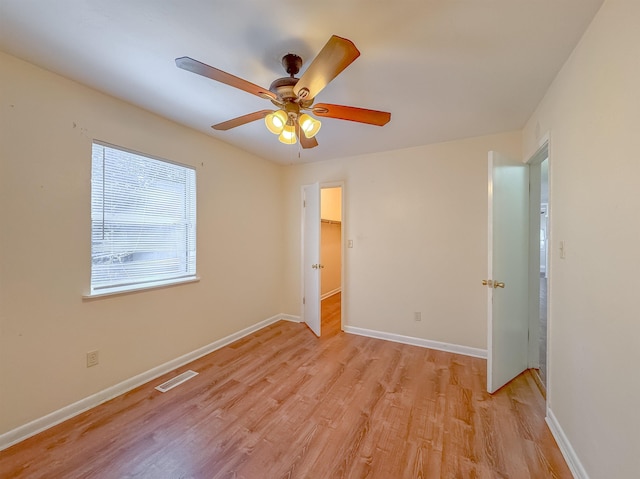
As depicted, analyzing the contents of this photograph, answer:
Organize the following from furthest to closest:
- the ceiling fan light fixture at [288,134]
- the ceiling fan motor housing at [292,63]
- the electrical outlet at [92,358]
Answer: the electrical outlet at [92,358], the ceiling fan light fixture at [288,134], the ceiling fan motor housing at [292,63]

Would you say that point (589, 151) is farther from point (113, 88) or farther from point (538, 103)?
point (113, 88)

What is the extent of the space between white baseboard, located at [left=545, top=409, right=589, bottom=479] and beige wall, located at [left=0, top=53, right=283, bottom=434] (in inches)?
121

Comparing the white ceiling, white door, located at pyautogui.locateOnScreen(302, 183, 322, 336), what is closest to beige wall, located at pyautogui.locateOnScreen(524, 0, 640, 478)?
the white ceiling

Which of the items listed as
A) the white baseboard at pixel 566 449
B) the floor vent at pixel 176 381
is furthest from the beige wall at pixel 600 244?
the floor vent at pixel 176 381

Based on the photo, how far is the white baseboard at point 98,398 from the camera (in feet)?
5.38

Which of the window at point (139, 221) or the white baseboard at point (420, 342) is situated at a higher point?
the window at point (139, 221)

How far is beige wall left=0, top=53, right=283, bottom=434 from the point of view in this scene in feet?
5.36

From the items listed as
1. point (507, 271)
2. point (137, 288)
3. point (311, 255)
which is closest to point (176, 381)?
point (137, 288)

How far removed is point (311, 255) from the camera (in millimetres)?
3676

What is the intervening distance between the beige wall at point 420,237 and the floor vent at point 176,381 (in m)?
1.95

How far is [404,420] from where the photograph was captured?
188cm

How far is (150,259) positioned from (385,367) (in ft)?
8.31

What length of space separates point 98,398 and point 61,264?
1077mm

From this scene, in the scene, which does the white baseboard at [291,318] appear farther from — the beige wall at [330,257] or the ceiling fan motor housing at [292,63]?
the ceiling fan motor housing at [292,63]
